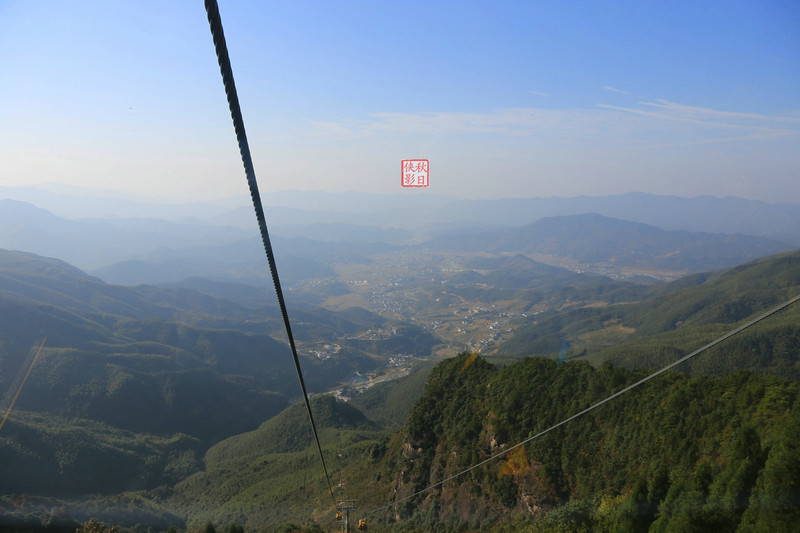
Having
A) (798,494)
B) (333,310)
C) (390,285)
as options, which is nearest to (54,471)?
(798,494)

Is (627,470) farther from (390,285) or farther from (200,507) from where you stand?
(390,285)

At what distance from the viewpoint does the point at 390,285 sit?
199750 mm

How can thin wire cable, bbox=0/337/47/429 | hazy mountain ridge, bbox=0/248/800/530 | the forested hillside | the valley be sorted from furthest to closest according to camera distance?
thin wire cable, bbox=0/337/47/429, the valley, hazy mountain ridge, bbox=0/248/800/530, the forested hillside

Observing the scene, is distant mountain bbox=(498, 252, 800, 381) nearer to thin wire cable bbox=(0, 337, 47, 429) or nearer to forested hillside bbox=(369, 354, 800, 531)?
forested hillside bbox=(369, 354, 800, 531)

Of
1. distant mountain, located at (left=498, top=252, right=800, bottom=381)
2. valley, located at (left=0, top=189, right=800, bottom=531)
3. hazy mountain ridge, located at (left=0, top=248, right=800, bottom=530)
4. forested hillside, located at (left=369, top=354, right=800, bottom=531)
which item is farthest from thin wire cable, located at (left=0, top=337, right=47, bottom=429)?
distant mountain, located at (left=498, top=252, right=800, bottom=381)

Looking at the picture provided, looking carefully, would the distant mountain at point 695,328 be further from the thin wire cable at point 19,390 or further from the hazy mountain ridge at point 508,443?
Answer: the thin wire cable at point 19,390

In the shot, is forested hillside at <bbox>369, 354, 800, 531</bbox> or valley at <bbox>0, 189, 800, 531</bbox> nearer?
forested hillside at <bbox>369, 354, 800, 531</bbox>

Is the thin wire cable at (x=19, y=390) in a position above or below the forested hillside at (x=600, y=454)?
below

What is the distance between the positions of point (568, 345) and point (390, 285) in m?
116

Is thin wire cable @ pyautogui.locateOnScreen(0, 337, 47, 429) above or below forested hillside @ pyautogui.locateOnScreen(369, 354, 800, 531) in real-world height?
below

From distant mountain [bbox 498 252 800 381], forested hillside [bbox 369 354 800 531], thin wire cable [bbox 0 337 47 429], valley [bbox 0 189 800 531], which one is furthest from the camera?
thin wire cable [bbox 0 337 47 429]

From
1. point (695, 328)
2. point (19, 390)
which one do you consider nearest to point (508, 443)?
point (695, 328)

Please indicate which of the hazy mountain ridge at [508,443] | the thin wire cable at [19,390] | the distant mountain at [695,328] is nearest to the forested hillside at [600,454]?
the hazy mountain ridge at [508,443]

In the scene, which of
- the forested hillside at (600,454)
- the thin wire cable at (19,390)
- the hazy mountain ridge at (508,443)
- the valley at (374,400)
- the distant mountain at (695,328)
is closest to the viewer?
the forested hillside at (600,454)
